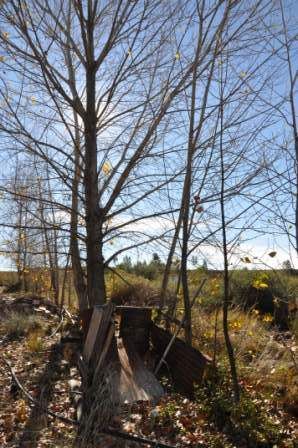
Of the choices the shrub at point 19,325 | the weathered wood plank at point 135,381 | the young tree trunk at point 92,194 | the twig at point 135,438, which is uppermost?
the young tree trunk at point 92,194

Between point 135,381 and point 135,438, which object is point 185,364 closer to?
point 135,381

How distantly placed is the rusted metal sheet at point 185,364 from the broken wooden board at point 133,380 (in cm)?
32

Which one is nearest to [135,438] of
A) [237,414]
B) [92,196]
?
[237,414]

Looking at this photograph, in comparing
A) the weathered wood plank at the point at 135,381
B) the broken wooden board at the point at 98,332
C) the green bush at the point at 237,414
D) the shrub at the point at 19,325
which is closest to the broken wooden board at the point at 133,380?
the weathered wood plank at the point at 135,381

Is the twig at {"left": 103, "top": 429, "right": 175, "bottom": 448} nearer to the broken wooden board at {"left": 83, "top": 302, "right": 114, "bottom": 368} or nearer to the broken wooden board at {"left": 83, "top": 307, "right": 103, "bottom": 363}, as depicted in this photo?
the broken wooden board at {"left": 83, "top": 302, "right": 114, "bottom": 368}

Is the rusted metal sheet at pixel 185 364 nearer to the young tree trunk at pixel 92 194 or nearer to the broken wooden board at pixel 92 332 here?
the broken wooden board at pixel 92 332

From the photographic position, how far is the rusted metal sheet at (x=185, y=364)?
18.4 feet

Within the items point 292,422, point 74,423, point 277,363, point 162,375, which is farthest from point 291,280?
point 74,423

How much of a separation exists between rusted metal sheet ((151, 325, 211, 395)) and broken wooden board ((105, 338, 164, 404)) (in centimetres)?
32

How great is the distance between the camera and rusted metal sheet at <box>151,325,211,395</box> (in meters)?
5.61

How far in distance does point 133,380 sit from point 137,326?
1.06 metres

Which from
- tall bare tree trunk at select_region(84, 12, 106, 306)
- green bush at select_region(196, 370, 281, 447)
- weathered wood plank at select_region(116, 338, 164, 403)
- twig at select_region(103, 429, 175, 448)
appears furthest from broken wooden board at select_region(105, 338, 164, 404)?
tall bare tree trunk at select_region(84, 12, 106, 306)

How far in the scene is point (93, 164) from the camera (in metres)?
7.25

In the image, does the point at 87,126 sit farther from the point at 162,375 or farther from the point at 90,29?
the point at 162,375
